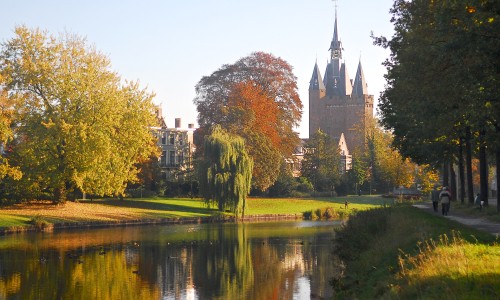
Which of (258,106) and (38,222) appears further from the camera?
(258,106)

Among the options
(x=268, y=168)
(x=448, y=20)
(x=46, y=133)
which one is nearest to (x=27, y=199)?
(x=46, y=133)

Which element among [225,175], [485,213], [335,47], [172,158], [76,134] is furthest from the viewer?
[335,47]

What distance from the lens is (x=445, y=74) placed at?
2847cm

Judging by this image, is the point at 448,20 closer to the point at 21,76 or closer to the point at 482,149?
the point at 482,149

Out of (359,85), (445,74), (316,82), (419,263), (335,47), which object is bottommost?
(419,263)

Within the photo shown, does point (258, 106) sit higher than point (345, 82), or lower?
lower

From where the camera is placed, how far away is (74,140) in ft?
192

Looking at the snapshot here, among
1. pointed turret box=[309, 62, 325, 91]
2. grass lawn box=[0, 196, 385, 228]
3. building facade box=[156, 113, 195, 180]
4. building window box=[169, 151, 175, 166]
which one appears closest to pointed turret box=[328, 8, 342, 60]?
pointed turret box=[309, 62, 325, 91]

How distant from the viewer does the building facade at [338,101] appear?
168m

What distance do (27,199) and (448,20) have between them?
151 ft

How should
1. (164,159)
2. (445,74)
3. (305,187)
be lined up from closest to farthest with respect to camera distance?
(445,74)
(305,187)
(164,159)

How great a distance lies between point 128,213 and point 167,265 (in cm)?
3160

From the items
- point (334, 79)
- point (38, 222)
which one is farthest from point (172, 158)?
point (334, 79)

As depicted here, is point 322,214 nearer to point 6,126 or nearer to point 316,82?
point 6,126
